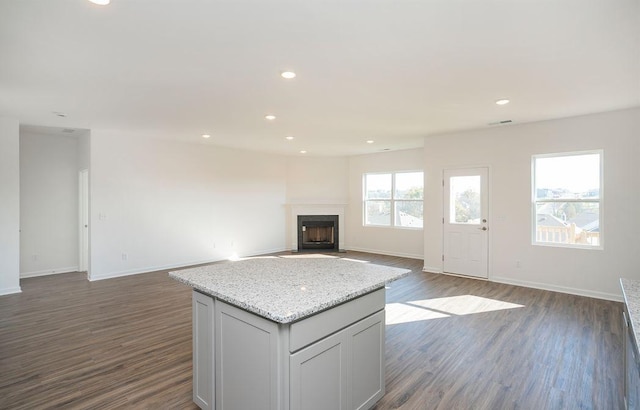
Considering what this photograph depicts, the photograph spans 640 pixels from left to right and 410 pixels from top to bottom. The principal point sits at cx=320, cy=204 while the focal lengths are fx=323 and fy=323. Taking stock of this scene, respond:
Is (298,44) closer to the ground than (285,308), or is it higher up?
higher up

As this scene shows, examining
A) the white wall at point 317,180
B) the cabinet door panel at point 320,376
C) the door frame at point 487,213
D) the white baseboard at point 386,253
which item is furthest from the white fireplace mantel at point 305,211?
the cabinet door panel at point 320,376

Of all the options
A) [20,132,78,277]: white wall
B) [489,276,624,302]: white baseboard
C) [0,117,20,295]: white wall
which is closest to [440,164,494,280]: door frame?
[489,276,624,302]: white baseboard

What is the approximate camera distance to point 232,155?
299 inches

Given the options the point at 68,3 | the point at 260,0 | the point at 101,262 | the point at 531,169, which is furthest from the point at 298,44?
the point at 101,262

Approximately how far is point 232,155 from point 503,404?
6.78 m

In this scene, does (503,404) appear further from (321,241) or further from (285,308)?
(321,241)

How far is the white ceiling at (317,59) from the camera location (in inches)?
81.2

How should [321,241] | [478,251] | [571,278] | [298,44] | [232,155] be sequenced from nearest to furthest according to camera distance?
[298,44] → [571,278] → [478,251] → [232,155] → [321,241]

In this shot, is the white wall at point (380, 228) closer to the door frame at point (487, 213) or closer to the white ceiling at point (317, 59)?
the door frame at point (487, 213)

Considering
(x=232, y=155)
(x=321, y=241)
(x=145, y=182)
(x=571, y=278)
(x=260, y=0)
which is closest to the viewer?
(x=260, y=0)

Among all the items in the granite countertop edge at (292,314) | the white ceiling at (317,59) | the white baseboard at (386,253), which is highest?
the white ceiling at (317,59)

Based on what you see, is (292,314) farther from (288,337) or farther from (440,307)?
(440,307)

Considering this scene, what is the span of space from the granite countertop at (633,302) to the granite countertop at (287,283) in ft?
3.99

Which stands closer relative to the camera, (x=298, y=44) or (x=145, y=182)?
(x=298, y=44)
